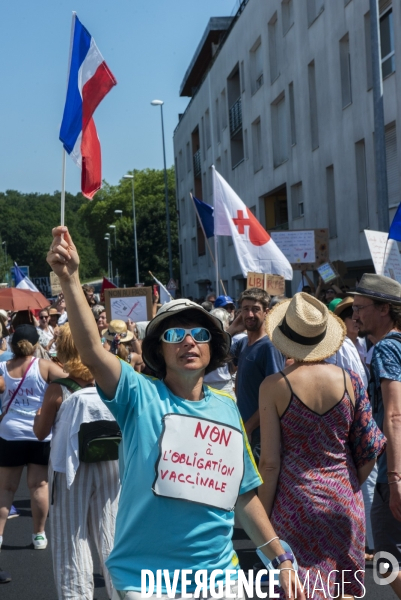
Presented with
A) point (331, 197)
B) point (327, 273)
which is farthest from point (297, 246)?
point (331, 197)

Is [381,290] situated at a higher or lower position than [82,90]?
lower

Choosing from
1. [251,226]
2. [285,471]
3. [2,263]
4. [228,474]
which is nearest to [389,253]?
[251,226]

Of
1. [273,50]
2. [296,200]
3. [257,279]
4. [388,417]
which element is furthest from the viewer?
[273,50]

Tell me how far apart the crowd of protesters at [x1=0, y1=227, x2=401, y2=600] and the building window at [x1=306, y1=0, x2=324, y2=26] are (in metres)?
21.4

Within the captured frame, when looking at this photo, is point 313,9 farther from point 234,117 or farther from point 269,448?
point 269,448

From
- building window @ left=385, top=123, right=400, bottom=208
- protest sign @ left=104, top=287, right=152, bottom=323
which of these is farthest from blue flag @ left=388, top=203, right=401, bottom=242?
building window @ left=385, top=123, right=400, bottom=208

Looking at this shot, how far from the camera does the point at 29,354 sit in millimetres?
7281

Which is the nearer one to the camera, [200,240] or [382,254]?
[382,254]

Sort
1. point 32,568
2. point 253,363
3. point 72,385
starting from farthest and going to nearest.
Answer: point 253,363, point 32,568, point 72,385

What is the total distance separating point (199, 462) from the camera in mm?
3158

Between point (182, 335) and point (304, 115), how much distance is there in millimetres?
23979

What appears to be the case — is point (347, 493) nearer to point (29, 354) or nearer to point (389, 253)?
point (29, 354)

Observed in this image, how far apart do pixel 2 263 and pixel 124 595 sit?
90459 millimetres

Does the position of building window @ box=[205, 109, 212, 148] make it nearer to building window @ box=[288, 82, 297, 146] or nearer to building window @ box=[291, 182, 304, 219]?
building window @ box=[288, 82, 297, 146]
